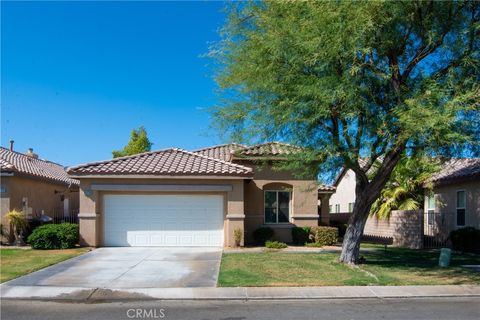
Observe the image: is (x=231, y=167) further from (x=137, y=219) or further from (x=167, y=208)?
(x=137, y=219)

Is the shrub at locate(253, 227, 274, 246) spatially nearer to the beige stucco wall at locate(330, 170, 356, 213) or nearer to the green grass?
the green grass

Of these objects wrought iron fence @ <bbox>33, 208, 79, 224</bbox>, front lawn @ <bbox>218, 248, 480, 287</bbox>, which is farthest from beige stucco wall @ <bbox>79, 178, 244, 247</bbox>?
wrought iron fence @ <bbox>33, 208, 79, 224</bbox>

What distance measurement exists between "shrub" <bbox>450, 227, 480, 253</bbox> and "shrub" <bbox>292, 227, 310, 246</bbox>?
19.7 ft

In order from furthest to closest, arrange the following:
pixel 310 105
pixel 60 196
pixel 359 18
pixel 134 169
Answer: pixel 60 196 → pixel 134 169 → pixel 310 105 → pixel 359 18

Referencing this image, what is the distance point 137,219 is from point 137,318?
11925 millimetres

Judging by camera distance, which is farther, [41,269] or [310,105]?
[41,269]

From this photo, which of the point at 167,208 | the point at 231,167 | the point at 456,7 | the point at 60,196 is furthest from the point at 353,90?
the point at 60,196

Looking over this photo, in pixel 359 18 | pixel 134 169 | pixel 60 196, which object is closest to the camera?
pixel 359 18

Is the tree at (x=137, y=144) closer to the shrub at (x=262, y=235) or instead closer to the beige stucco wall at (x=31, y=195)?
the beige stucco wall at (x=31, y=195)

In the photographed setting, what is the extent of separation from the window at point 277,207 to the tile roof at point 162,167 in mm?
Result: 2673

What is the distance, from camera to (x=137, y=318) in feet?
29.8

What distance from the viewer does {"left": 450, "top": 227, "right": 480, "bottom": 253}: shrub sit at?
19281 mm

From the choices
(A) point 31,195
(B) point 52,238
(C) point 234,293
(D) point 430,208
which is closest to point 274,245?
(B) point 52,238

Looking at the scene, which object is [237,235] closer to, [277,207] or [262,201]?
[262,201]
